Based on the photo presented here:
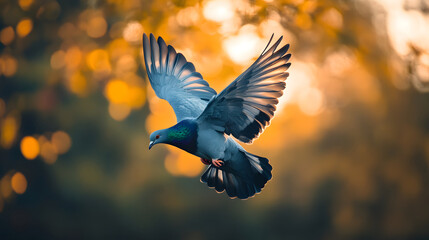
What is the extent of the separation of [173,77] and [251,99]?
1106 mm

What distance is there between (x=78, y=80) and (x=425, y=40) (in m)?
4.27

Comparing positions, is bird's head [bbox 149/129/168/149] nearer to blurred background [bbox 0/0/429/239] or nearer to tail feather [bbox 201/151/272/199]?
tail feather [bbox 201/151/272/199]

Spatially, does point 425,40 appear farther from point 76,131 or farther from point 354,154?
point 76,131

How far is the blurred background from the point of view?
18.7 ft

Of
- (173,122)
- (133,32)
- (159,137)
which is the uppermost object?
(133,32)

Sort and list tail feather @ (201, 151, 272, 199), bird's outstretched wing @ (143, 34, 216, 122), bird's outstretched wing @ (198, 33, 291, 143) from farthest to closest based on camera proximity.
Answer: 1. bird's outstretched wing @ (143, 34, 216, 122)
2. tail feather @ (201, 151, 272, 199)
3. bird's outstretched wing @ (198, 33, 291, 143)

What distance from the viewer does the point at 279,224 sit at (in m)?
7.78

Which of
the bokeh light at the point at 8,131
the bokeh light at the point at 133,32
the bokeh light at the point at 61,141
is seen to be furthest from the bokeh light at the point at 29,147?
the bokeh light at the point at 133,32

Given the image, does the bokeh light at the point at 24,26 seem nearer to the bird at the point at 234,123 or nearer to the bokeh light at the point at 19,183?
the bokeh light at the point at 19,183

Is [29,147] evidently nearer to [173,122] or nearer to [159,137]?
[173,122]

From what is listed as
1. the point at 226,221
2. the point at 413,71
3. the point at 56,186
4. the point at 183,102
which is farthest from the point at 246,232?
the point at 183,102

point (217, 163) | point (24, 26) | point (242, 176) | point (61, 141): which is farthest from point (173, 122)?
point (217, 163)

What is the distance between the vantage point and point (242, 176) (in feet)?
10.4

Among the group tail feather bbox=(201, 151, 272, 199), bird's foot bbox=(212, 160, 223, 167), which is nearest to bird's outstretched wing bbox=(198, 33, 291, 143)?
bird's foot bbox=(212, 160, 223, 167)
